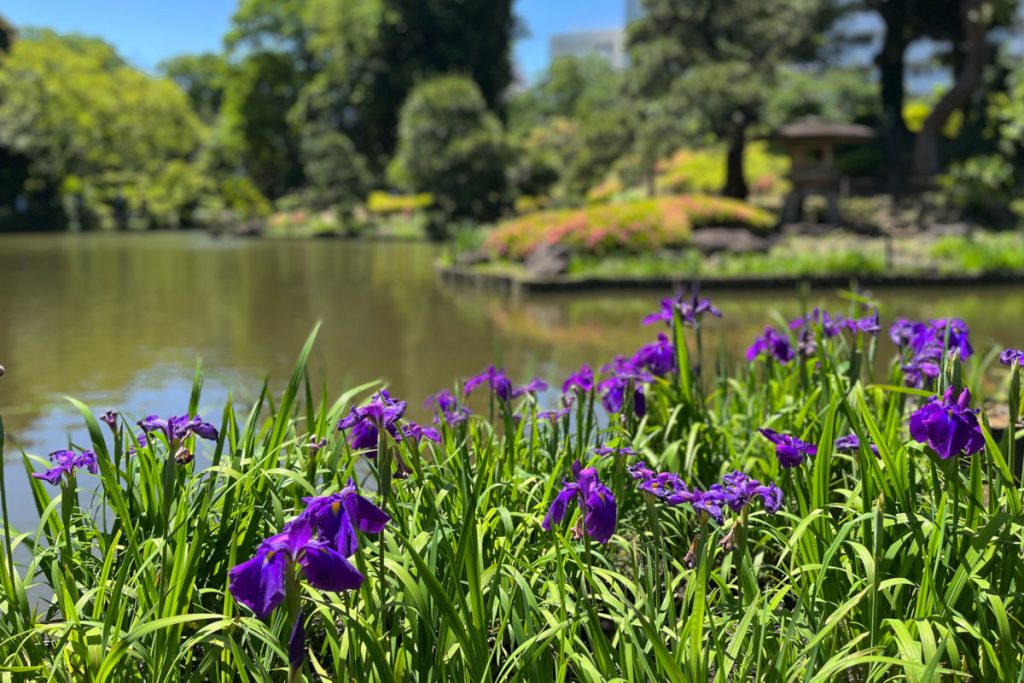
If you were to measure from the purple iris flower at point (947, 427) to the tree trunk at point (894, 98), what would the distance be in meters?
26.3

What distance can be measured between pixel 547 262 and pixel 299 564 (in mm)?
13088

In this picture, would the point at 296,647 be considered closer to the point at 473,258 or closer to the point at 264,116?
the point at 473,258

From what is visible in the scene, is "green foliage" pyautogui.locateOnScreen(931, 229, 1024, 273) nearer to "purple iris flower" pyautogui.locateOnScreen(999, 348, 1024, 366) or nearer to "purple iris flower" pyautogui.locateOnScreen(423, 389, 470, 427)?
"purple iris flower" pyautogui.locateOnScreen(423, 389, 470, 427)

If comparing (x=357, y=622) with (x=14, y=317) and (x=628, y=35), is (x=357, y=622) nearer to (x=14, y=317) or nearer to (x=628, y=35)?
(x=14, y=317)

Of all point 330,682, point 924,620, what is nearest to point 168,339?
point 330,682

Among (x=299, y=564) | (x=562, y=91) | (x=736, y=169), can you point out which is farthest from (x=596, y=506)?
(x=562, y=91)

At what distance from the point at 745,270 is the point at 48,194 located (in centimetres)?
2952

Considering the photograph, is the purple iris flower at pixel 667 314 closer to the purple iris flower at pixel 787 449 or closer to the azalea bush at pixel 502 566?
the azalea bush at pixel 502 566

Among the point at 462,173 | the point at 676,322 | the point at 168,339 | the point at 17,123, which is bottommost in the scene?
the point at 168,339

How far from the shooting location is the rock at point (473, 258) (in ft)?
53.2

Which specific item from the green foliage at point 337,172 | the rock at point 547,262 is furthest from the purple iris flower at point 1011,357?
the green foliage at point 337,172

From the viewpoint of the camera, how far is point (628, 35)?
24.4m

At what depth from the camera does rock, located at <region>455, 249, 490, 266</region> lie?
53.2 ft

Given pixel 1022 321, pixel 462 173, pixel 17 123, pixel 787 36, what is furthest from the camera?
pixel 17 123
